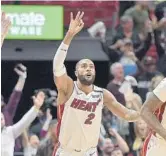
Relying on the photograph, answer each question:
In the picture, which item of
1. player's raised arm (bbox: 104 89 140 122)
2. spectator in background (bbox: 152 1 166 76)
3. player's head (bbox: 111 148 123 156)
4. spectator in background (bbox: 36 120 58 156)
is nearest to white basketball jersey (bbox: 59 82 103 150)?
player's raised arm (bbox: 104 89 140 122)

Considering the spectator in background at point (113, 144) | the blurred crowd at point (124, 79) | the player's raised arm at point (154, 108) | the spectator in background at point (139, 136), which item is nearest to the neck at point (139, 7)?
the blurred crowd at point (124, 79)

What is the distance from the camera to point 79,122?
32.4 ft

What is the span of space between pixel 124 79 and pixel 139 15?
1847 mm

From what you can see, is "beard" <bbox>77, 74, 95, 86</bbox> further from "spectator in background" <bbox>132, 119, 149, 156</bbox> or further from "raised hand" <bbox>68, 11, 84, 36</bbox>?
"spectator in background" <bbox>132, 119, 149, 156</bbox>

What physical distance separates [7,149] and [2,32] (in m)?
3.68

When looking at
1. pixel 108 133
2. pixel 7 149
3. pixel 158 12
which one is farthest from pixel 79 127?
pixel 158 12

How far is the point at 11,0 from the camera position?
49.7ft

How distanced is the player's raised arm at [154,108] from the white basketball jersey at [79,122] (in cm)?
123

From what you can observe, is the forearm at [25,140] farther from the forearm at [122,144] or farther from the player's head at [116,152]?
the player's head at [116,152]

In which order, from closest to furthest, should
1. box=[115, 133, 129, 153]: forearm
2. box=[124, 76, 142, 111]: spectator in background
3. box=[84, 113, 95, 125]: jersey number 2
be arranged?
box=[84, 113, 95, 125]: jersey number 2, box=[115, 133, 129, 153]: forearm, box=[124, 76, 142, 111]: spectator in background

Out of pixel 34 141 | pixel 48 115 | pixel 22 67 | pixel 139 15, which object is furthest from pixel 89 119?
pixel 139 15

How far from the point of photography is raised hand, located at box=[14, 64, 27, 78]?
1342 cm

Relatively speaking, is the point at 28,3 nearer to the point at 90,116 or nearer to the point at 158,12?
the point at 158,12

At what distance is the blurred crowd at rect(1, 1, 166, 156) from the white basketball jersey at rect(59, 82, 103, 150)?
200 centimetres
